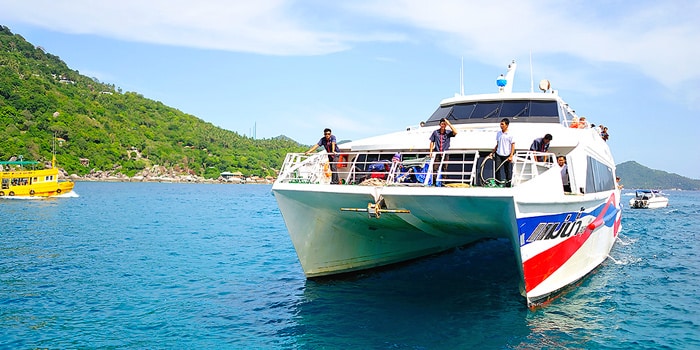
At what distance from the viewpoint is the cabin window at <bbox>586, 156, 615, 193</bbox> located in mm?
10389

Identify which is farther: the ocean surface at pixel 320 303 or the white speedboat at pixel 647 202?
the white speedboat at pixel 647 202

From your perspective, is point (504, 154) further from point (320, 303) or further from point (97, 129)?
point (97, 129)

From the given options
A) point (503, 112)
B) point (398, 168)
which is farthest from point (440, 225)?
point (503, 112)

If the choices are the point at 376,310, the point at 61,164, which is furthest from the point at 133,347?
the point at 61,164

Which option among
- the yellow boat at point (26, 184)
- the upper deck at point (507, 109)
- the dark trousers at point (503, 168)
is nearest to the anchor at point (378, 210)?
the dark trousers at point (503, 168)

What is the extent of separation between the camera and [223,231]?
23.1 m

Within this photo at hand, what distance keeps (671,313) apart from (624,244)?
1003cm

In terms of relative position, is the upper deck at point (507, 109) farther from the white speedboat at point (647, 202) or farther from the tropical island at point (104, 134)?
the tropical island at point (104, 134)

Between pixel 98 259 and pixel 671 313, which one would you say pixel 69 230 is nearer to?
pixel 98 259

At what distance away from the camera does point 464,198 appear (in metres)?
7.67

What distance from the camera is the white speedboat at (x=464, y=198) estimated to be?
798 cm

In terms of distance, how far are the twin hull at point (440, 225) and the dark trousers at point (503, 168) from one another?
2.07 ft

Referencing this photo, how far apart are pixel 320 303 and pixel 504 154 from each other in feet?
13.4

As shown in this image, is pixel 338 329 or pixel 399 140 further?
pixel 399 140
